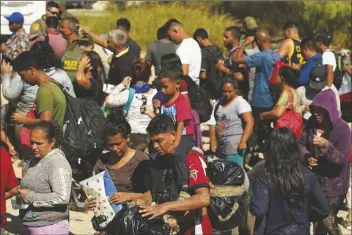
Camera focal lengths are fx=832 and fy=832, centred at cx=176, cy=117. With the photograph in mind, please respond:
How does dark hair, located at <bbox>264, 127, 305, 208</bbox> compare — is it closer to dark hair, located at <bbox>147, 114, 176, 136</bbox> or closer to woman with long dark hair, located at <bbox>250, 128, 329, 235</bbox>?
woman with long dark hair, located at <bbox>250, 128, 329, 235</bbox>

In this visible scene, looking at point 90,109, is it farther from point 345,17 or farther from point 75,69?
point 345,17

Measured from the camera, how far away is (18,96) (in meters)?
8.95

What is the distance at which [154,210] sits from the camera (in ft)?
18.4

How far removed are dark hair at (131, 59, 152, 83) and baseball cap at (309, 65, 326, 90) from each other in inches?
73.1

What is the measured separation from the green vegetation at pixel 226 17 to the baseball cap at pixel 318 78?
1080cm

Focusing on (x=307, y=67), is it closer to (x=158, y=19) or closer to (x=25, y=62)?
(x=25, y=62)

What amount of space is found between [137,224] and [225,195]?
0.71 metres

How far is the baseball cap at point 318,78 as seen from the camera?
30.6 ft

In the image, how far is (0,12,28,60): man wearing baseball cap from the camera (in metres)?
11.2

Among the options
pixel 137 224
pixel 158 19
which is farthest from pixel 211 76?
pixel 158 19

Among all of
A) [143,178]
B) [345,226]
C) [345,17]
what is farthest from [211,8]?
[143,178]

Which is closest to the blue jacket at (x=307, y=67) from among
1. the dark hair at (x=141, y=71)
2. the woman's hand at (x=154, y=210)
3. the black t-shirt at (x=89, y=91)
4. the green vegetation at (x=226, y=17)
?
the dark hair at (x=141, y=71)

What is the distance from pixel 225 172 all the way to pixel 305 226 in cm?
69

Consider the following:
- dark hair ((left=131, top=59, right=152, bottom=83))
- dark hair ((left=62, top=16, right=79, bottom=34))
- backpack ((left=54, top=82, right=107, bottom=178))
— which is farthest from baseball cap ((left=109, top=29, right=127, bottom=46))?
backpack ((left=54, top=82, right=107, bottom=178))
